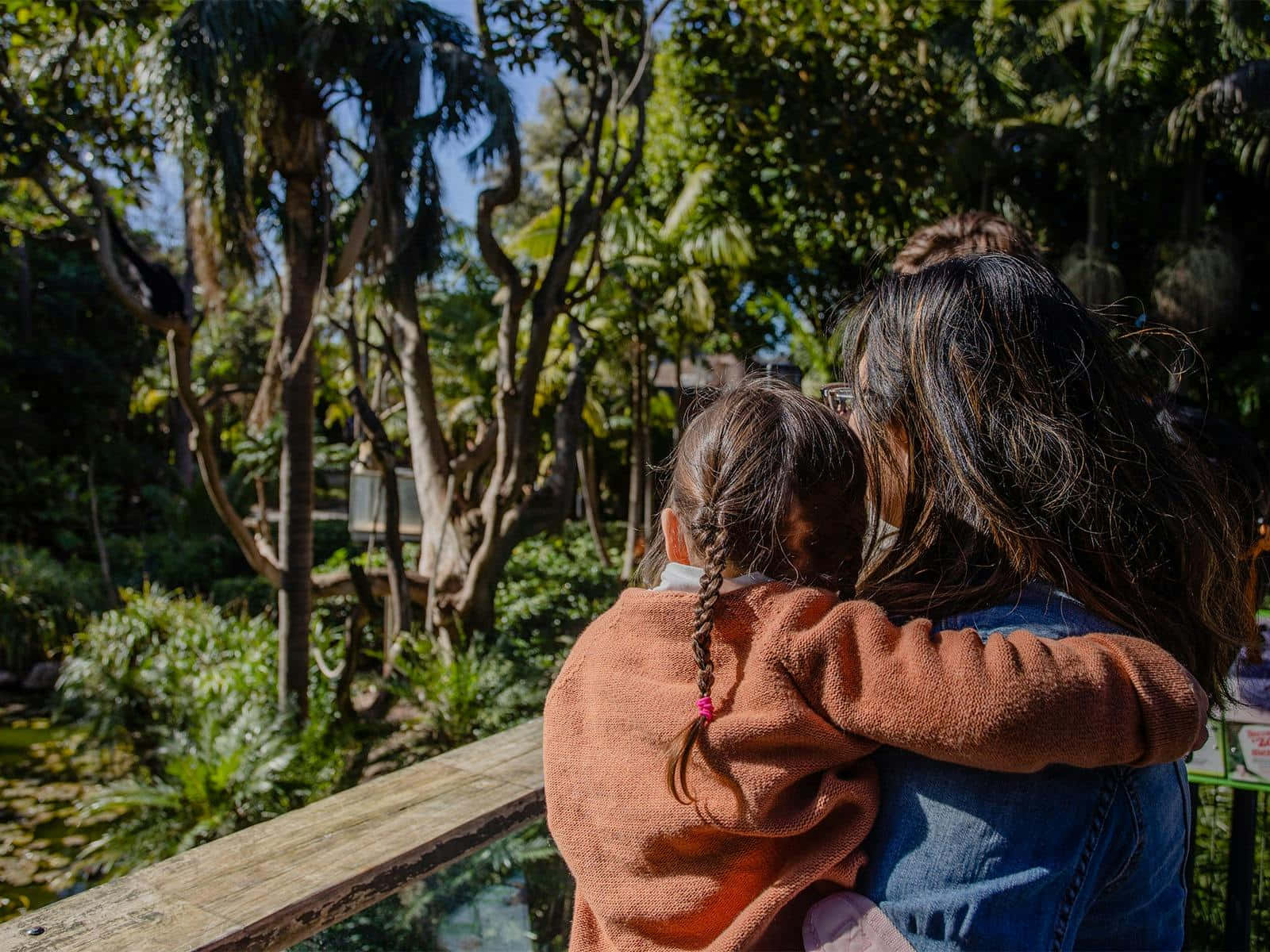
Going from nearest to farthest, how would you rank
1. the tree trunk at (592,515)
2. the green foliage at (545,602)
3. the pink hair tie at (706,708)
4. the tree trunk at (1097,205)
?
1. the pink hair tie at (706,708)
2. the green foliage at (545,602)
3. the tree trunk at (1097,205)
4. the tree trunk at (592,515)

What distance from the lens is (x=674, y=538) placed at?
37.7 inches

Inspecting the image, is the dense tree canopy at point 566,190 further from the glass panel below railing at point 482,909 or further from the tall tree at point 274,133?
the glass panel below railing at point 482,909

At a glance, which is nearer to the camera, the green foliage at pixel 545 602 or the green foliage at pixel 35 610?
the green foliage at pixel 545 602

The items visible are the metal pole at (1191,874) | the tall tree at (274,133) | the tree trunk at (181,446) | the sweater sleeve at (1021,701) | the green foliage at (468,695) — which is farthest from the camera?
the tree trunk at (181,446)

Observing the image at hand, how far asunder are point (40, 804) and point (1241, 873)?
6178 millimetres

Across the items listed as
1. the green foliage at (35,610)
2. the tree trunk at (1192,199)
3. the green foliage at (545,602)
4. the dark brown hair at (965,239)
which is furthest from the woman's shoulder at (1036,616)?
the green foliage at (35,610)

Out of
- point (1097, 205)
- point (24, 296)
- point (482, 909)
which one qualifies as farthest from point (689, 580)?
point (24, 296)

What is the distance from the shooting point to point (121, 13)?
4.57 meters

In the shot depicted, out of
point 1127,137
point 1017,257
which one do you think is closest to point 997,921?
point 1017,257

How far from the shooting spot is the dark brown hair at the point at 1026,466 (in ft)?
2.55

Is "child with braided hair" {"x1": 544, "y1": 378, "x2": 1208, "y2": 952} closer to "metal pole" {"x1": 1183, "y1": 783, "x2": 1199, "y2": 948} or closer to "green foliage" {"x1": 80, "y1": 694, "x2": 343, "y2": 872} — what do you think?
"metal pole" {"x1": 1183, "y1": 783, "x2": 1199, "y2": 948}

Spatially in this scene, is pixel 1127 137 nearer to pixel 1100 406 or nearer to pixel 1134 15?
pixel 1134 15

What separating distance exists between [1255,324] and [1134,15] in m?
3.20

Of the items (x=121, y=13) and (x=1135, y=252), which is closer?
(x=121, y=13)
